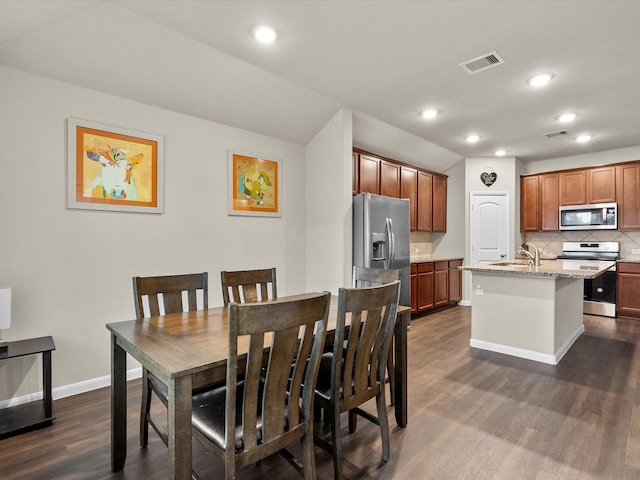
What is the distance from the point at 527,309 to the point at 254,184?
3.06m

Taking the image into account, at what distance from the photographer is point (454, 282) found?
6.02 metres

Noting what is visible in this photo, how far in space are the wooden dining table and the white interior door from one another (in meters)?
4.38

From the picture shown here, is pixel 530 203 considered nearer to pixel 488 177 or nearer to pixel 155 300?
pixel 488 177

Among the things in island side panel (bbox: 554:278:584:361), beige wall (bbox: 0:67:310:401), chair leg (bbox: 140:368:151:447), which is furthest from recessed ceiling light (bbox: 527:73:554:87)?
chair leg (bbox: 140:368:151:447)

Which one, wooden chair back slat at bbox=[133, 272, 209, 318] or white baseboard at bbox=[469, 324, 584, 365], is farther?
white baseboard at bbox=[469, 324, 584, 365]

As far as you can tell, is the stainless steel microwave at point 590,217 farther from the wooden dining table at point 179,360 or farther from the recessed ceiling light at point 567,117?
the wooden dining table at point 179,360

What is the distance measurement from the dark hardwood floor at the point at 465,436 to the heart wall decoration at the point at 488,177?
3491mm

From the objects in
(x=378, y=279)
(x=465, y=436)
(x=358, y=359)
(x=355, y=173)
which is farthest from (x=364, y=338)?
(x=355, y=173)

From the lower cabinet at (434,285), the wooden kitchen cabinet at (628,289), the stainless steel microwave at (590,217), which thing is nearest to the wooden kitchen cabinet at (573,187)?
the stainless steel microwave at (590,217)

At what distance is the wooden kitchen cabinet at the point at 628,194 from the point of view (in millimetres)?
5238

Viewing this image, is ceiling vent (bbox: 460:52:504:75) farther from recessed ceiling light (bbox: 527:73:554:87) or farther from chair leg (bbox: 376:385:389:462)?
chair leg (bbox: 376:385:389:462)

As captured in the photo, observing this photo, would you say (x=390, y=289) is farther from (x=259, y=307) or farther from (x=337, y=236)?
(x=337, y=236)

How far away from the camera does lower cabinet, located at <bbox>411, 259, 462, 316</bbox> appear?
5137 millimetres

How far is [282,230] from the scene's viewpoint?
13.6 ft
